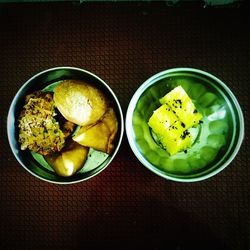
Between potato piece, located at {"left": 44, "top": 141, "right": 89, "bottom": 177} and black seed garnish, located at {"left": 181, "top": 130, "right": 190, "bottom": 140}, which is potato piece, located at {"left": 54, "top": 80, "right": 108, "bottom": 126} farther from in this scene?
black seed garnish, located at {"left": 181, "top": 130, "right": 190, "bottom": 140}

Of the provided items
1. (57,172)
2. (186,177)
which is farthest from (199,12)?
(57,172)

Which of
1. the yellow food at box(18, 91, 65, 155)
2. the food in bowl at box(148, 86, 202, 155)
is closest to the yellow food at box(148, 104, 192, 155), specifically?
the food in bowl at box(148, 86, 202, 155)

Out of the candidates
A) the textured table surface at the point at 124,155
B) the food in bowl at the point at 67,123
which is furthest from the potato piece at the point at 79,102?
the textured table surface at the point at 124,155

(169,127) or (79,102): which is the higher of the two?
(79,102)

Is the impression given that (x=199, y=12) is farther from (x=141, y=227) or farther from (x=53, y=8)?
(x=141, y=227)

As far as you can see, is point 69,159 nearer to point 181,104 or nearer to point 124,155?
point 124,155

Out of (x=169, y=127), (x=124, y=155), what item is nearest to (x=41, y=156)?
(x=124, y=155)
